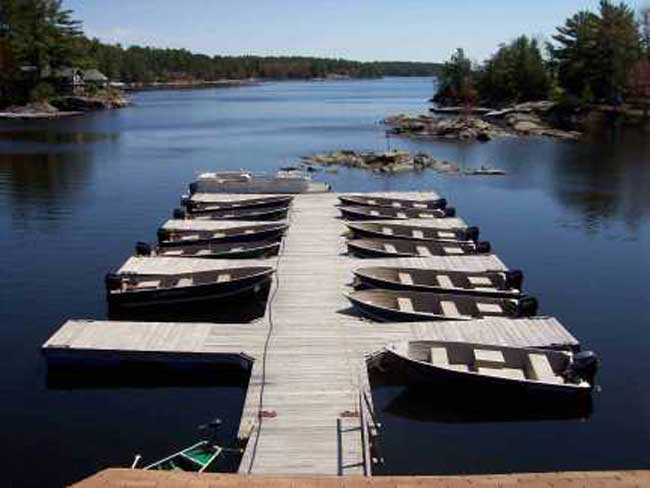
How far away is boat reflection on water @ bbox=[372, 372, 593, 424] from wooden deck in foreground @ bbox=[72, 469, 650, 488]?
701 cm

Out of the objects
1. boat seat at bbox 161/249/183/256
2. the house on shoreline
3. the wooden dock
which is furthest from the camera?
the house on shoreline

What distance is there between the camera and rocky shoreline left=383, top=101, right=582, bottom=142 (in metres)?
91.2

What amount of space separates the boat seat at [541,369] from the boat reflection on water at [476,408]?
0.56 m

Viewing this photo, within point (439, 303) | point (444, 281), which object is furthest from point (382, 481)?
point (444, 281)

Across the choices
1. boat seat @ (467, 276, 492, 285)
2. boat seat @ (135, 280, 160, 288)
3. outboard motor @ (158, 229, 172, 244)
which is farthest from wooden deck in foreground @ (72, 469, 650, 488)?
outboard motor @ (158, 229, 172, 244)

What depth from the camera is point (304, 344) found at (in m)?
23.3

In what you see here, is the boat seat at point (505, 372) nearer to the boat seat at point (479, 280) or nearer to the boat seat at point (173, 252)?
the boat seat at point (479, 280)

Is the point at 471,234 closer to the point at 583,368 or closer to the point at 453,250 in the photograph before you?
the point at 453,250

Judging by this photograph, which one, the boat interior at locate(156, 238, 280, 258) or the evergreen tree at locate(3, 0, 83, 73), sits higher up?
the evergreen tree at locate(3, 0, 83, 73)

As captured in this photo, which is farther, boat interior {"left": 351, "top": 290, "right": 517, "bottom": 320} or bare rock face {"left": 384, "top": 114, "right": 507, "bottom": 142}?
bare rock face {"left": 384, "top": 114, "right": 507, "bottom": 142}

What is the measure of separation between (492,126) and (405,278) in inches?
2909

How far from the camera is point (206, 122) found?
366ft

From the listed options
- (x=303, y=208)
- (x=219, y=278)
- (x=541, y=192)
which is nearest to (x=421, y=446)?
(x=219, y=278)

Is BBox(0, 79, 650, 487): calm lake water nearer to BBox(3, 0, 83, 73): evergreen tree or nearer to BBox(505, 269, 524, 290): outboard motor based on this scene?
BBox(505, 269, 524, 290): outboard motor
